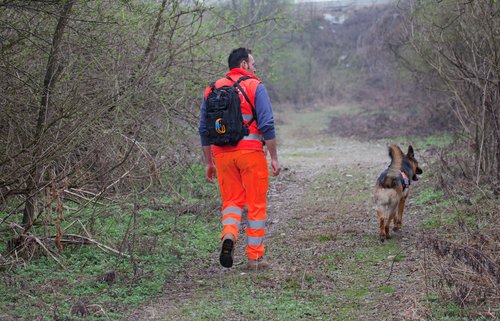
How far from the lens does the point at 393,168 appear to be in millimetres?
8781

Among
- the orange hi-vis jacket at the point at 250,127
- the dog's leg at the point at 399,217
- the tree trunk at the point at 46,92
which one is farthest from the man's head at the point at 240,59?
the dog's leg at the point at 399,217

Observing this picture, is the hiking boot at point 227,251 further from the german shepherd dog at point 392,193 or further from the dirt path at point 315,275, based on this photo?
the german shepherd dog at point 392,193

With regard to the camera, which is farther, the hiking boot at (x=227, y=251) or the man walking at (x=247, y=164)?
the man walking at (x=247, y=164)

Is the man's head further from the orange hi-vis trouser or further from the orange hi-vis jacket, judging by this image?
the orange hi-vis trouser

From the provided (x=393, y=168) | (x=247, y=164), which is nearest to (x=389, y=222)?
(x=393, y=168)

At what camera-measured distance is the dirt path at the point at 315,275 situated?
5730mm

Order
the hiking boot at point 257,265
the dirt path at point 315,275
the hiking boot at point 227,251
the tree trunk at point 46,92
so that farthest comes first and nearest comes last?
the hiking boot at point 257,265 → the hiking boot at point 227,251 → the tree trunk at point 46,92 → the dirt path at point 315,275

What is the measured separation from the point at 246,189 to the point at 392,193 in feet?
7.68

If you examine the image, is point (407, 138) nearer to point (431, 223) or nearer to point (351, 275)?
point (431, 223)

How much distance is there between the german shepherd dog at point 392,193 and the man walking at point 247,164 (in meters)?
1.97

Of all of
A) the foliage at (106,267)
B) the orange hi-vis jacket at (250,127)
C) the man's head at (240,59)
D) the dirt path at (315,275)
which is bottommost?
the dirt path at (315,275)

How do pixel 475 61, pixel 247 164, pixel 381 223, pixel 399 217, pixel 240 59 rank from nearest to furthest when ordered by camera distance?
1. pixel 247 164
2. pixel 240 59
3. pixel 381 223
4. pixel 399 217
5. pixel 475 61

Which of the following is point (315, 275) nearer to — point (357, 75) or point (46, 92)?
point (46, 92)

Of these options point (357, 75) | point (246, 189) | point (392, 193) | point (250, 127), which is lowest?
point (392, 193)
